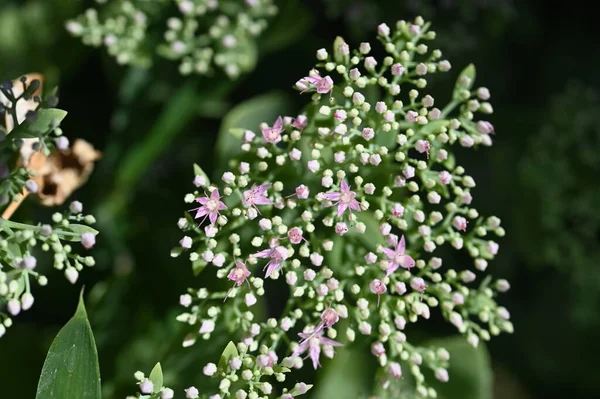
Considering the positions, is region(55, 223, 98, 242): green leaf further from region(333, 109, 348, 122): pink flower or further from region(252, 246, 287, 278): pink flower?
region(333, 109, 348, 122): pink flower

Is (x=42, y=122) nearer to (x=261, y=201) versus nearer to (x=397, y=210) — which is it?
(x=261, y=201)

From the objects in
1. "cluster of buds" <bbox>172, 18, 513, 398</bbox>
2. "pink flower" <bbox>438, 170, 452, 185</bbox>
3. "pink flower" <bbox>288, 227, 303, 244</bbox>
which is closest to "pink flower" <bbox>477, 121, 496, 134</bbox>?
"cluster of buds" <bbox>172, 18, 513, 398</bbox>

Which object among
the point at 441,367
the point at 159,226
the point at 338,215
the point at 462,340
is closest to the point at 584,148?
the point at 462,340

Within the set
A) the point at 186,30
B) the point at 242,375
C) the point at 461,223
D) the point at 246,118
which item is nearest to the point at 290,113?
the point at 246,118

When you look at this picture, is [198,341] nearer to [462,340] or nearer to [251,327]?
[251,327]

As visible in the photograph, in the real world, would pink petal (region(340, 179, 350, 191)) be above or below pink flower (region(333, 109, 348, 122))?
below

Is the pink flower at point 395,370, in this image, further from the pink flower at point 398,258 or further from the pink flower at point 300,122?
the pink flower at point 300,122

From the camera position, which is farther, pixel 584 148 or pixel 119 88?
pixel 584 148
